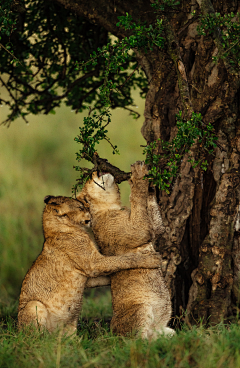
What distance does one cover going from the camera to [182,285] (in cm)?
504

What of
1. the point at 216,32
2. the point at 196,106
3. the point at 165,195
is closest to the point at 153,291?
the point at 165,195

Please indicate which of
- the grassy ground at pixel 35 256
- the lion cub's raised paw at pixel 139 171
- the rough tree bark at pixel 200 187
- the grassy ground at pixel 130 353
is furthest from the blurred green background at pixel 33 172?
the lion cub's raised paw at pixel 139 171

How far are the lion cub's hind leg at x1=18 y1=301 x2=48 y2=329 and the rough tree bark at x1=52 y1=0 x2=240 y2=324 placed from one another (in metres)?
1.45

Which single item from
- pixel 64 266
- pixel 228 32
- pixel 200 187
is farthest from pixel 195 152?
pixel 64 266

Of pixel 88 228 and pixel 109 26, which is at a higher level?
pixel 109 26

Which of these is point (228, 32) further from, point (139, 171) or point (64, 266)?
point (64, 266)

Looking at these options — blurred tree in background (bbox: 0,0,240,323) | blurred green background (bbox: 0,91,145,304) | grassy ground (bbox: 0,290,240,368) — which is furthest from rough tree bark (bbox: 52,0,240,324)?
blurred green background (bbox: 0,91,145,304)

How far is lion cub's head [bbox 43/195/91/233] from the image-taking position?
4.54 metres

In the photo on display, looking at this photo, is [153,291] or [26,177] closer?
[153,291]

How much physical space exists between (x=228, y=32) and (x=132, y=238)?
2175 mm

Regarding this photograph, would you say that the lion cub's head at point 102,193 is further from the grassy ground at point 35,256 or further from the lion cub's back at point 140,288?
the grassy ground at point 35,256

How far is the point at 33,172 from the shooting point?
1282 cm

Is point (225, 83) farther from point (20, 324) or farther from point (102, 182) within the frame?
point (20, 324)

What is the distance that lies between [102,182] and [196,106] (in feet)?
4.48
